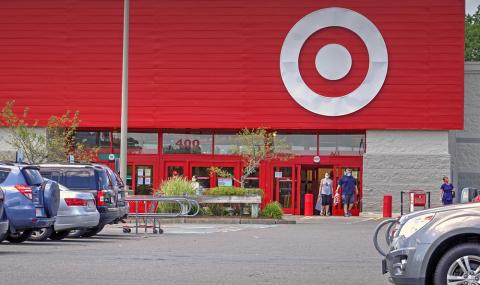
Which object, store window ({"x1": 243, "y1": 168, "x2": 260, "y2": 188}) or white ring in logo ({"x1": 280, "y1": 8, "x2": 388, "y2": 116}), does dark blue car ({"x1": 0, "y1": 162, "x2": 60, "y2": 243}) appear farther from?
store window ({"x1": 243, "y1": 168, "x2": 260, "y2": 188})

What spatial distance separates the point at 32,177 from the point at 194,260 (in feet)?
14.7

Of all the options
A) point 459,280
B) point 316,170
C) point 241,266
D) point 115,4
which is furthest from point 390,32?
point 459,280

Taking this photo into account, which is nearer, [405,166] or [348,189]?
[348,189]

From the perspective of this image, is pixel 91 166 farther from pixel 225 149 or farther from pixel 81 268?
pixel 225 149

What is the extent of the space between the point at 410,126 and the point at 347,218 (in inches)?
207

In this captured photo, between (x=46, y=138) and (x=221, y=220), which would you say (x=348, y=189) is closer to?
(x=221, y=220)

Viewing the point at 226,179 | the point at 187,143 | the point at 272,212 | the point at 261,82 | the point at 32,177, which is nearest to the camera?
the point at 32,177

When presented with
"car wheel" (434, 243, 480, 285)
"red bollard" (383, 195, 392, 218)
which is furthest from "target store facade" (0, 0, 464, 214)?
"car wheel" (434, 243, 480, 285)

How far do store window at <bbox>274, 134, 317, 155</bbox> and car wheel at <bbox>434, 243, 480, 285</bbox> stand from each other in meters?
32.3

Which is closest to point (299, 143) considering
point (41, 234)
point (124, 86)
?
point (124, 86)

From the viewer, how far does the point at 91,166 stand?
21.9 metres

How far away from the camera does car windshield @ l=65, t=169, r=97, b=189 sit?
21688 millimetres

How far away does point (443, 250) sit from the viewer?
9594 millimetres

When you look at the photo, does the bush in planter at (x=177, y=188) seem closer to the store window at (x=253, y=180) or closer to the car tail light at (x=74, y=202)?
the store window at (x=253, y=180)
